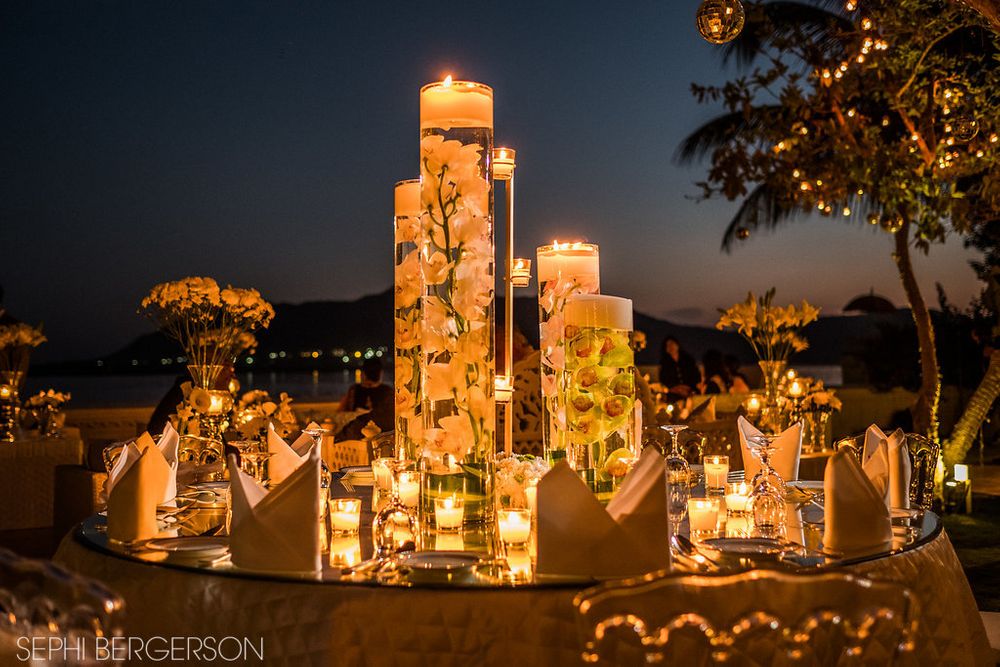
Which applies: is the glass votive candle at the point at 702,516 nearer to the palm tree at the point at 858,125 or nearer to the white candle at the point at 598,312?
the white candle at the point at 598,312

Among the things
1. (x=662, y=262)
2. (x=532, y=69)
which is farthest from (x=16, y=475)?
(x=662, y=262)

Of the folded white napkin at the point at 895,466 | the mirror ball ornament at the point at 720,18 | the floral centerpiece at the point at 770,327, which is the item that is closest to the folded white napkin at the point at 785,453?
the folded white napkin at the point at 895,466

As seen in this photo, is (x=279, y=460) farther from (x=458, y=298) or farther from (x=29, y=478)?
(x=29, y=478)

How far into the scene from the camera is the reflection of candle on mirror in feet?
5.54

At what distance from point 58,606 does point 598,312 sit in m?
1.33

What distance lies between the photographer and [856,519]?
1763mm

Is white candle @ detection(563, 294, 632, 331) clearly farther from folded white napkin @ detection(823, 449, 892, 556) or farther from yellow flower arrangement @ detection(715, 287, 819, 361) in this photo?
yellow flower arrangement @ detection(715, 287, 819, 361)

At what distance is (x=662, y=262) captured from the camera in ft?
47.5

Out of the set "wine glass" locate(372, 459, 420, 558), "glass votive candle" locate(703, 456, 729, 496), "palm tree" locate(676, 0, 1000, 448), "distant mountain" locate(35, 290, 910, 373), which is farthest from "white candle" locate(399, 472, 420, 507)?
"distant mountain" locate(35, 290, 910, 373)

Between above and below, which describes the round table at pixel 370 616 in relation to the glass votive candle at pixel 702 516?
below

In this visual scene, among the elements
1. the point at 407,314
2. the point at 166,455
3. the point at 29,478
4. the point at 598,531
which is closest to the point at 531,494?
the point at 598,531

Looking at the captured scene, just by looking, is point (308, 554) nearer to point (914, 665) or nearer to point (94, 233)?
point (914, 665)

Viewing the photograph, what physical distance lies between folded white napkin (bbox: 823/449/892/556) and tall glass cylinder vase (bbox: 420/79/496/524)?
748 millimetres

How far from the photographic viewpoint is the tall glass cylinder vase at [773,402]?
509 cm
